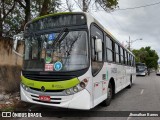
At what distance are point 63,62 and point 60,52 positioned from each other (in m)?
0.32

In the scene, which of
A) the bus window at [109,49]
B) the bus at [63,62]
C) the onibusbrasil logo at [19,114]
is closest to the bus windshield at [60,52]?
the bus at [63,62]

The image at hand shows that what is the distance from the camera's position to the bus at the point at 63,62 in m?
5.87

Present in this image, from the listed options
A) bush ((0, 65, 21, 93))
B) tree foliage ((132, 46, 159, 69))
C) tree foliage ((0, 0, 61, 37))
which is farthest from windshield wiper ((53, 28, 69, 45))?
tree foliage ((132, 46, 159, 69))

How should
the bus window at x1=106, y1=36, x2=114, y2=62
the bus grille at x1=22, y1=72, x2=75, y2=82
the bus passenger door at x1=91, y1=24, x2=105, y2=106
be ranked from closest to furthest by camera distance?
the bus grille at x1=22, y1=72, x2=75, y2=82 < the bus passenger door at x1=91, y1=24, x2=105, y2=106 < the bus window at x1=106, y1=36, x2=114, y2=62

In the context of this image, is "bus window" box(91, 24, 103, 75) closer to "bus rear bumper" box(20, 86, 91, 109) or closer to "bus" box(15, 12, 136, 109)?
"bus" box(15, 12, 136, 109)

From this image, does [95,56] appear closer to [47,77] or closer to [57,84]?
[57,84]

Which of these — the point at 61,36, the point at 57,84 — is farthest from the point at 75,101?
the point at 61,36

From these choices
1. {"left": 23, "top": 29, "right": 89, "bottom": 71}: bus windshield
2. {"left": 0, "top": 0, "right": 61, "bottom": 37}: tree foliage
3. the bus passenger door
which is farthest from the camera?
{"left": 0, "top": 0, "right": 61, "bottom": 37}: tree foliage

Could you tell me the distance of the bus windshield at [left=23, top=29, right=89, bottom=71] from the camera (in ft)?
19.7

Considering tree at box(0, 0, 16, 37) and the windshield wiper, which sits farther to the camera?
tree at box(0, 0, 16, 37)

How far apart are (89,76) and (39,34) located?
201 cm

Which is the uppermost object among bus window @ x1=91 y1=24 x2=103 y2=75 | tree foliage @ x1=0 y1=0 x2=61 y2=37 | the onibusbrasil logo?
tree foliage @ x1=0 y1=0 x2=61 y2=37

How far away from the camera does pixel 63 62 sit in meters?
6.07

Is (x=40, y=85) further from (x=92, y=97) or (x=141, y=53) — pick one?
(x=141, y=53)
